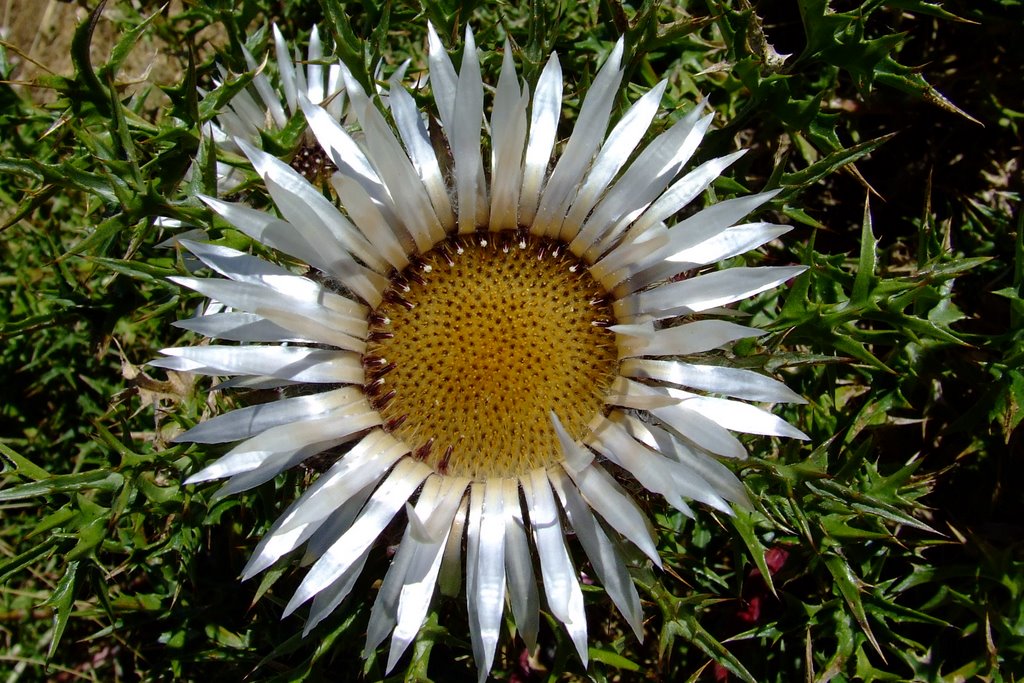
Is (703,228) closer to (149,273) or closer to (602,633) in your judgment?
(149,273)

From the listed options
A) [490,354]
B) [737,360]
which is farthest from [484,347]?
[737,360]

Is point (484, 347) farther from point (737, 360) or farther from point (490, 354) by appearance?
point (737, 360)

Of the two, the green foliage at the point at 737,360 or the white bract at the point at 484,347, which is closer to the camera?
the white bract at the point at 484,347

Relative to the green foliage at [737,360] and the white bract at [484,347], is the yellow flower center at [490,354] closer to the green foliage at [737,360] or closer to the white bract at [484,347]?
the white bract at [484,347]

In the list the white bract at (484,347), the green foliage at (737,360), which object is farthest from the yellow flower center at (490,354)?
the green foliage at (737,360)

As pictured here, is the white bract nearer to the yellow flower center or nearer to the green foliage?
the yellow flower center

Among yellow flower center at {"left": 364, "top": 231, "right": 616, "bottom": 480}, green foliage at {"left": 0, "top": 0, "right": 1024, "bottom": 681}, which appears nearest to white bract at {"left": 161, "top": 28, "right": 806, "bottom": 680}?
yellow flower center at {"left": 364, "top": 231, "right": 616, "bottom": 480}
